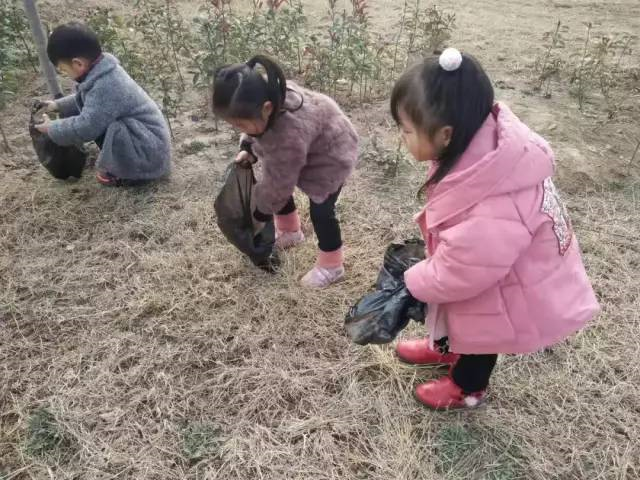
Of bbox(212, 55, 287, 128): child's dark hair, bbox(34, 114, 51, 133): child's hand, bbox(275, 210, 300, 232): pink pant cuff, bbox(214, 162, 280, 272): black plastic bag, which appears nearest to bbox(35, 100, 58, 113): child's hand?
bbox(34, 114, 51, 133): child's hand

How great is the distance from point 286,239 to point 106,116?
1179 millimetres

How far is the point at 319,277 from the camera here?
252 centimetres

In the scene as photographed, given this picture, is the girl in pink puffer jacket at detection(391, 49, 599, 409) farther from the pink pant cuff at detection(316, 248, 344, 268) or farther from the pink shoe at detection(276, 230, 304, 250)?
the pink shoe at detection(276, 230, 304, 250)

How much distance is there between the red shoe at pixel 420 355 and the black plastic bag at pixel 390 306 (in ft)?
1.55

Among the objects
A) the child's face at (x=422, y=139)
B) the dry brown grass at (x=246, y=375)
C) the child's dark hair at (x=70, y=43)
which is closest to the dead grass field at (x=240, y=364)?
the dry brown grass at (x=246, y=375)

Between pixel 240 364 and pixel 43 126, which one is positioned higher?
pixel 43 126

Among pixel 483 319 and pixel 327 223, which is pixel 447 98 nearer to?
pixel 483 319

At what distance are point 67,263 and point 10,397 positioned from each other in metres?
0.79

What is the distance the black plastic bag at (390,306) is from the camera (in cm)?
166

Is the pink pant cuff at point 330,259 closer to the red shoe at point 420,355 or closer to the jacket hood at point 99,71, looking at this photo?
the red shoe at point 420,355

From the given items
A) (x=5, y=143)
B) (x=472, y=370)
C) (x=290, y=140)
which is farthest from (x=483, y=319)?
(x=5, y=143)

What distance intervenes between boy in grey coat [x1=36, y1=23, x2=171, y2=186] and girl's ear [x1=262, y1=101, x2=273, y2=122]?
133 cm

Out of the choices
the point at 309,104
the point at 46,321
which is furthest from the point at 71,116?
the point at 309,104

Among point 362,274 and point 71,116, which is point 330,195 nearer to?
point 362,274
